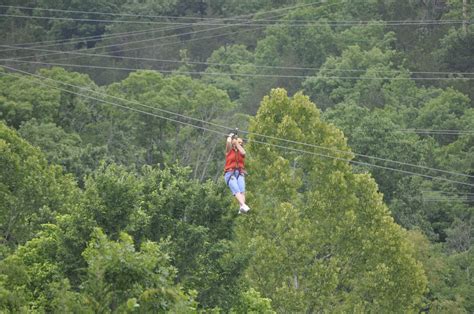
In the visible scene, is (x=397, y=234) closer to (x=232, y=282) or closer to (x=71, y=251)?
(x=232, y=282)

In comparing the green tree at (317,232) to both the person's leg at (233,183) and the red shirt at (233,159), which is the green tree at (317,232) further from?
the red shirt at (233,159)

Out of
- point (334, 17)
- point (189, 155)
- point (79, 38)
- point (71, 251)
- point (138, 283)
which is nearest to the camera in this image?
point (138, 283)

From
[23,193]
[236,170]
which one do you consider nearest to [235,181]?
[236,170]

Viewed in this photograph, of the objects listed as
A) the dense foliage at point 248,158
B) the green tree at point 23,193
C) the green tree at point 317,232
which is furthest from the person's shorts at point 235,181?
the green tree at point 23,193

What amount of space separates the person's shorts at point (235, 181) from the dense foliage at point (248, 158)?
3.97 feet

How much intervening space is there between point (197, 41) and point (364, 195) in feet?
175

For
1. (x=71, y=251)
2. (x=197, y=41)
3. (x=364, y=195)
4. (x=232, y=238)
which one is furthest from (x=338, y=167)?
(x=197, y=41)

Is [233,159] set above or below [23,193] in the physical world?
above

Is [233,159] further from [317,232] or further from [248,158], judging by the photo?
[248,158]

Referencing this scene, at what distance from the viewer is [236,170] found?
25.0 m

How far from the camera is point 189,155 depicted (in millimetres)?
58094

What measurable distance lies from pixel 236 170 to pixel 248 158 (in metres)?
8.93

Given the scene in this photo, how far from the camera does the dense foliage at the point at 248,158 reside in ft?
76.2

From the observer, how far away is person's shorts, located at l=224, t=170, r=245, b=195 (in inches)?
986
